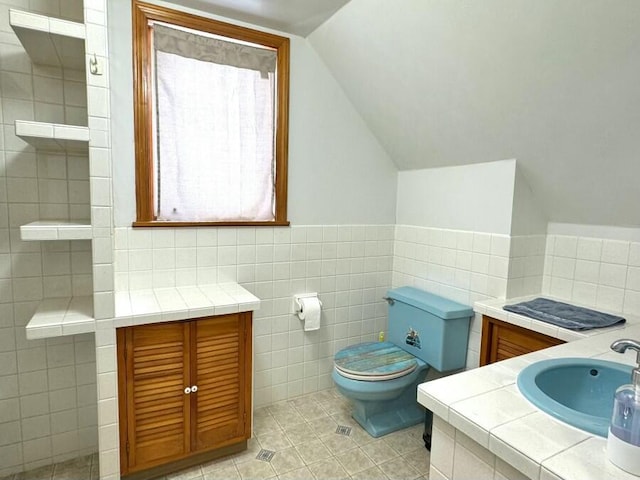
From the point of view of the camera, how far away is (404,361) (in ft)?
7.54

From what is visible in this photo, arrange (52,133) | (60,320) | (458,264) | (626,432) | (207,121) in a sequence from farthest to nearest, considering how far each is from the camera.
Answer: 1. (458,264)
2. (207,121)
3. (60,320)
4. (52,133)
5. (626,432)

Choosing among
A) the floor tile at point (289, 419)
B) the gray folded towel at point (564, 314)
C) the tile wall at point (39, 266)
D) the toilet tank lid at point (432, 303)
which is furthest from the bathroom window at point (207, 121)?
the gray folded towel at point (564, 314)

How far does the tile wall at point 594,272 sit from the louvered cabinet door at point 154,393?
2.07 m

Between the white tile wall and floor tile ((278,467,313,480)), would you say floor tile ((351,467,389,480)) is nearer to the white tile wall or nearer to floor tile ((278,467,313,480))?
floor tile ((278,467,313,480))

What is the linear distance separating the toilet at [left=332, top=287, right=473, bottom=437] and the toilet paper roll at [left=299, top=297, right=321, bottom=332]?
272 mm

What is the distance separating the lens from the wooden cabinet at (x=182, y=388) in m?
1.74

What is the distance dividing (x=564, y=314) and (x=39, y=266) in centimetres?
261

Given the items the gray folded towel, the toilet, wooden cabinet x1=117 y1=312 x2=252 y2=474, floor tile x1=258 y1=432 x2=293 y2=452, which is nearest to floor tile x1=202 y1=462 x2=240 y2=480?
wooden cabinet x1=117 y1=312 x2=252 y2=474

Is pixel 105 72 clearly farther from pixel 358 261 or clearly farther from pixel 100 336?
pixel 358 261

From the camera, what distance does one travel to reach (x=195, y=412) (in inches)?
74.4

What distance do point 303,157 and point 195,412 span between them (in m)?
1.63

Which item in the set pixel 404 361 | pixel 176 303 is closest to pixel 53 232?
pixel 176 303

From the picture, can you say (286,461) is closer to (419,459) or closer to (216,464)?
(216,464)

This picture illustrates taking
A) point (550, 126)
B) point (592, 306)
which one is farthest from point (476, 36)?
point (592, 306)
